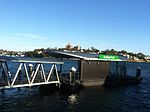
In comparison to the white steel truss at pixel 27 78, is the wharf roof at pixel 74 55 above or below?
above

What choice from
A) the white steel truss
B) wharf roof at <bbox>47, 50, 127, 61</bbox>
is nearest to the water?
the white steel truss

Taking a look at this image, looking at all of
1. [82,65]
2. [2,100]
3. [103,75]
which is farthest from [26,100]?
[103,75]

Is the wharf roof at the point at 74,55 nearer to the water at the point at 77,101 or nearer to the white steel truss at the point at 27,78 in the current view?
the white steel truss at the point at 27,78

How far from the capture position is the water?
28.0 m

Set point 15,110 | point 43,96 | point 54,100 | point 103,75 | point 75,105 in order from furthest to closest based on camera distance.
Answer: point 103,75 → point 43,96 → point 54,100 → point 75,105 → point 15,110

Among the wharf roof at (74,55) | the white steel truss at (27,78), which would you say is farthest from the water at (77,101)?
the wharf roof at (74,55)

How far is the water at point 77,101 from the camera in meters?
28.0

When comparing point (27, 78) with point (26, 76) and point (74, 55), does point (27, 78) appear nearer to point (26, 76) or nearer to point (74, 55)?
point (26, 76)

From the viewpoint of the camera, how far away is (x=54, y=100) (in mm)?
31469

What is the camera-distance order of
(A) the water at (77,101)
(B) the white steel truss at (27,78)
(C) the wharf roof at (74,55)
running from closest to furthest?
(A) the water at (77,101) → (B) the white steel truss at (27,78) → (C) the wharf roof at (74,55)

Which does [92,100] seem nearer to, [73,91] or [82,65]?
[73,91]

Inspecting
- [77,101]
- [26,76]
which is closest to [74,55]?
[26,76]

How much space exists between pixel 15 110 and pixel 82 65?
48.5 feet

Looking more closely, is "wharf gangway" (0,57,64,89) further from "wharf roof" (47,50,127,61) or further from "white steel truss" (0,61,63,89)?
"wharf roof" (47,50,127,61)
